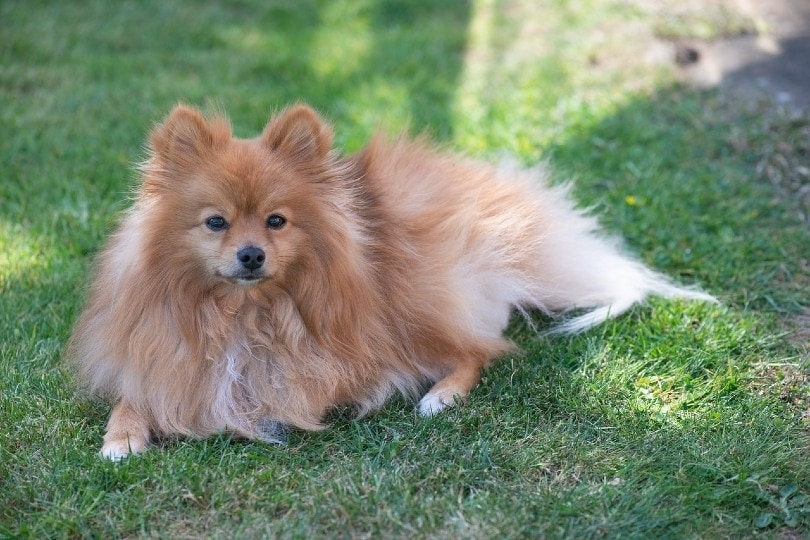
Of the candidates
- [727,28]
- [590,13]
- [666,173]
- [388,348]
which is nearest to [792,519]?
[388,348]

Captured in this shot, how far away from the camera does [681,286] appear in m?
4.27

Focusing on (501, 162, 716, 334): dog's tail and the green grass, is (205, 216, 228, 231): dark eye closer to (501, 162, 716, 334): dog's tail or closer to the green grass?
the green grass

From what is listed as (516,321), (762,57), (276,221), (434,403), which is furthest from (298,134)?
(762,57)

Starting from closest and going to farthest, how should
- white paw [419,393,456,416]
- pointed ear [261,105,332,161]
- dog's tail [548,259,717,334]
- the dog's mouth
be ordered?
the dog's mouth < pointed ear [261,105,332,161] < white paw [419,393,456,416] < dog's tail [548,259,717,334]

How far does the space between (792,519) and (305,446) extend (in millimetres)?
1660

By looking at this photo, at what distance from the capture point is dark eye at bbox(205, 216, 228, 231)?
304 cm

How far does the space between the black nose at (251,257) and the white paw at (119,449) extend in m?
0.78

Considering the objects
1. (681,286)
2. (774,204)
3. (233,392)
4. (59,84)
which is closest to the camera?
(233,392)

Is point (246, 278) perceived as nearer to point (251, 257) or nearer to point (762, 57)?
point (251, 257)

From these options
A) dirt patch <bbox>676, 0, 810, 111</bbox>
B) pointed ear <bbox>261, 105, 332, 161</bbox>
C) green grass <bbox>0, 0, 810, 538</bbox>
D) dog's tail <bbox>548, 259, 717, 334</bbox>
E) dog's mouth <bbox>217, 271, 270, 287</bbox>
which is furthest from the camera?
dirt patch <bbox>676, 0, 810, 111</bbox>

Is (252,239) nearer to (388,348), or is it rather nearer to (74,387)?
(388,348)

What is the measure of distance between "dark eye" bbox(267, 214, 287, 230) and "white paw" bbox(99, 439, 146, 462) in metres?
0.92

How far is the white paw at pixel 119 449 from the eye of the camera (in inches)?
121

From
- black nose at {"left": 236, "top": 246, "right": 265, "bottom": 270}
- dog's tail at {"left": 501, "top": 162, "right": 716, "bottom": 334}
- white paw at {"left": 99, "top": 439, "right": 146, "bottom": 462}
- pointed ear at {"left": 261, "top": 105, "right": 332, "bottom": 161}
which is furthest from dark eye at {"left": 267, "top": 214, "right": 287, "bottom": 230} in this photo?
Answer: dog's tail at {"left": 501, "top": 162, "right": 716, "bottom": 334}
